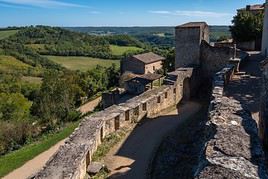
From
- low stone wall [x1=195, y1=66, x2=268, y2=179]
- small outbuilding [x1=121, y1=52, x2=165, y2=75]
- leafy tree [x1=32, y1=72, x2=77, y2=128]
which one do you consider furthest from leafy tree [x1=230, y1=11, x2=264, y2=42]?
small outbuilding [x1=121, y1=52, x2=165, y2=75]

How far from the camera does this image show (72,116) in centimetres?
2888

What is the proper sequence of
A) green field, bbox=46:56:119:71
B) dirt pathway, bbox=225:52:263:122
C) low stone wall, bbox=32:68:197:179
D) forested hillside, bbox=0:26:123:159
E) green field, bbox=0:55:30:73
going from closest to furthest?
low stone wall, bbox=32:68:197:179, dirt pathway, bbox=225:52:263:122, forested hillside, bbox=0:26:123:159, green field, bbox=0:55:30:73, green field, bbox=46:56:119:71

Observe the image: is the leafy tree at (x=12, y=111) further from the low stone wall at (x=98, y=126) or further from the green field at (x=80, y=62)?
the green field at (x=80, y=62)

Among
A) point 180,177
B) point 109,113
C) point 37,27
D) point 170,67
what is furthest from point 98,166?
point 37,27

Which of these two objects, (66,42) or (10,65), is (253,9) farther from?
(66,42)

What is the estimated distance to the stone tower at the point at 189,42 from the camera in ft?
55.6

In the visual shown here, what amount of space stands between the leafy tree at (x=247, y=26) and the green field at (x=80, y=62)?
51.7m

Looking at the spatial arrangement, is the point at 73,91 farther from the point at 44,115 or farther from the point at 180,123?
the point at 180,123

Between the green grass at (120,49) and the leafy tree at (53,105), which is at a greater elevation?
the green grass at (120,49)

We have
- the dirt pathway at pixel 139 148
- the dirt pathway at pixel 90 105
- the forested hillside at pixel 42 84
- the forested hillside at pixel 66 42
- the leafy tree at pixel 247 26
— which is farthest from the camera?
the forested hillside at pixel 66 42

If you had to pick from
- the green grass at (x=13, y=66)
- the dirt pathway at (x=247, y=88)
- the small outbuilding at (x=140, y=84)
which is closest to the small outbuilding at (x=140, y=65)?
the small outbuilding at (x=140, y=84)

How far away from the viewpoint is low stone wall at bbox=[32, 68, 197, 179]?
618 cm

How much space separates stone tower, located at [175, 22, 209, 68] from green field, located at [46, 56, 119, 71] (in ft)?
192

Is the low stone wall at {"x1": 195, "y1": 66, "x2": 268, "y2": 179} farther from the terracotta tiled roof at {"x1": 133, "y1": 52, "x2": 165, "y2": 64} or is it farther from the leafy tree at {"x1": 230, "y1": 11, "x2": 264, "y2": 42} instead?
the terracotta tiled roof at {"x1": 133, "y1": 52, "x2": 165, "y2": 64}
